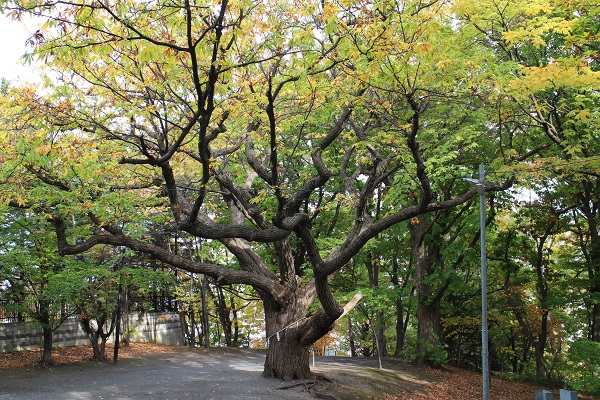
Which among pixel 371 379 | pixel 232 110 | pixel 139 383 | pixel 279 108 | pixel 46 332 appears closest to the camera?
pixel 232 110

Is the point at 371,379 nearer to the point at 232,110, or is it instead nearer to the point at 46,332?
the point at 232,110

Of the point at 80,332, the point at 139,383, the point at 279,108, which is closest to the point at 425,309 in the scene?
the point at 139,383

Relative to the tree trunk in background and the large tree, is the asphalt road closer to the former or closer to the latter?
the tree trunk in background

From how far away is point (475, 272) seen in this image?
71.0ft

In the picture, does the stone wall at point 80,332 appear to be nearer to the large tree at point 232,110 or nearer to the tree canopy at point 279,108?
the tree canopy at point 279,108

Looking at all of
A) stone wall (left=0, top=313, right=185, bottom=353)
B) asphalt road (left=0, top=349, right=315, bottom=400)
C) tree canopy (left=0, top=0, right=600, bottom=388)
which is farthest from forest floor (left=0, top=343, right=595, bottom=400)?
tree canopy (left=0, top=0, right=600, bottom=388)

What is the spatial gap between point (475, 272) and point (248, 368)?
10.9m

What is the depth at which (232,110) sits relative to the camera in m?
8.95

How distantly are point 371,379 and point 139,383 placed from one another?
20.4 feet

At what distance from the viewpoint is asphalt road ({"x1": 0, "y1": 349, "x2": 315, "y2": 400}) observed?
35.8 feet

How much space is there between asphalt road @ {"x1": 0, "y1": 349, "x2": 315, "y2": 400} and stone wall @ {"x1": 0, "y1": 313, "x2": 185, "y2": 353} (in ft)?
7.72

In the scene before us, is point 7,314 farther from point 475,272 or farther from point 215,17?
point 475,272

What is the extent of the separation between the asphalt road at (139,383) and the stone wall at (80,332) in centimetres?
235

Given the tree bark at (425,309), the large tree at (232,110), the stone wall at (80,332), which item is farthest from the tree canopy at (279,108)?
the stone wall at (80,332)
